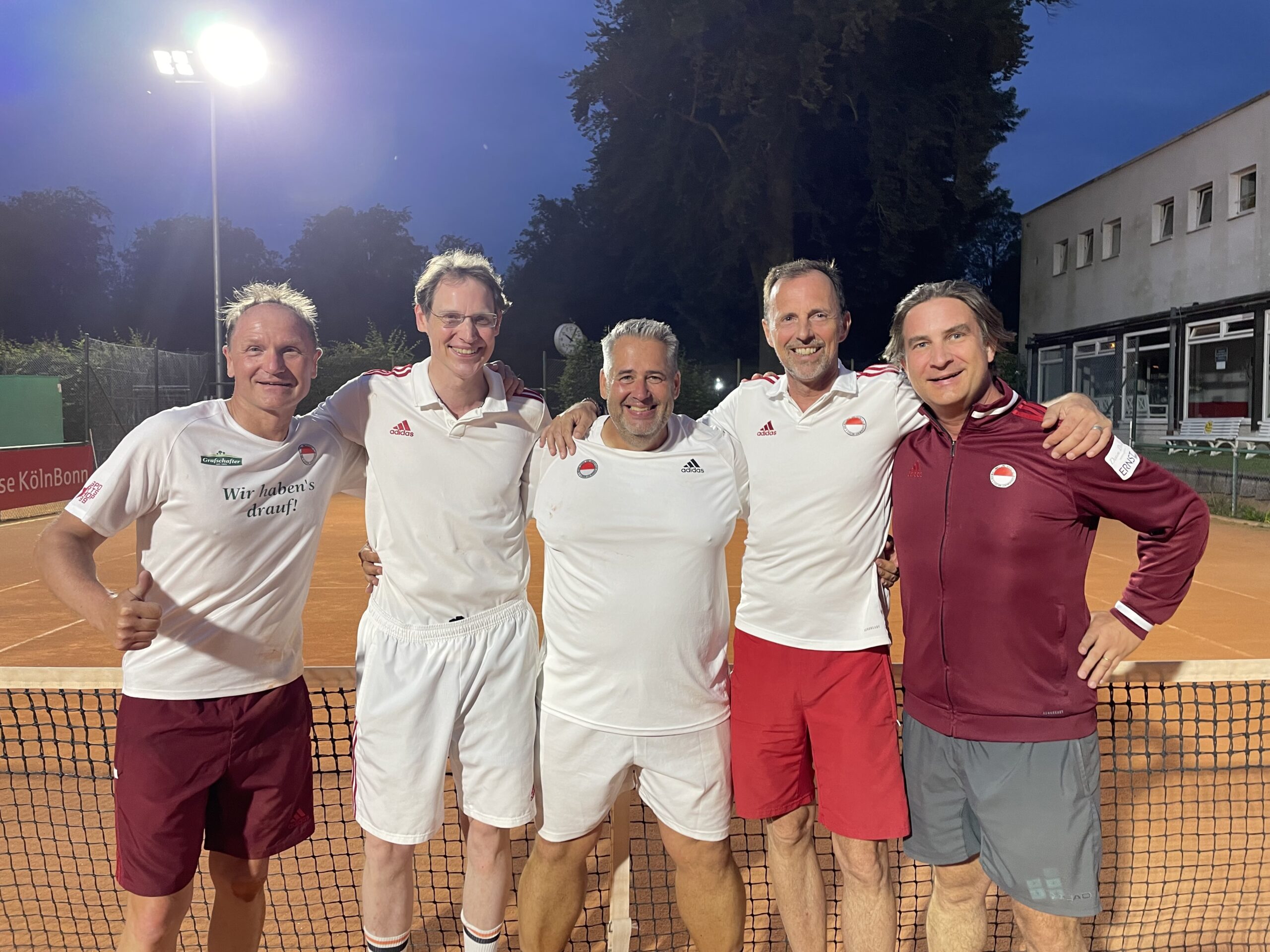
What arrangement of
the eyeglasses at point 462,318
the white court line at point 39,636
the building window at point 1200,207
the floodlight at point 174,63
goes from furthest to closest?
1. the building window at point 1200,207
2. the floodlight at point 174,63
3. the white court line at point 39,636
4. the eyeglasses at point 462,318

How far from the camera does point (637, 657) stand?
2.63 metres

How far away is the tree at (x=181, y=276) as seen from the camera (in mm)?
45500

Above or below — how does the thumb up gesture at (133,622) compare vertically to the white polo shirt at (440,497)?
below

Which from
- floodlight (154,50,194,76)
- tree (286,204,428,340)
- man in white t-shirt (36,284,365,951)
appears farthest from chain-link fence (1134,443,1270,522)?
tree (286,204,428,340)

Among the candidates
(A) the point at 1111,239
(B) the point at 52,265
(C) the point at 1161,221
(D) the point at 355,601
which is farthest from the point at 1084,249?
(B) the point at 52,265

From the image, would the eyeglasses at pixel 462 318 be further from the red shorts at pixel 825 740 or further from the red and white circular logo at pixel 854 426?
the red shorts at pixel 825 740

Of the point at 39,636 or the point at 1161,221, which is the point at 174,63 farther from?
the point at 1161,221

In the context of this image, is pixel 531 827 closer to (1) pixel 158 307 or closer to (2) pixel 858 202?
(2) pixel 858 202

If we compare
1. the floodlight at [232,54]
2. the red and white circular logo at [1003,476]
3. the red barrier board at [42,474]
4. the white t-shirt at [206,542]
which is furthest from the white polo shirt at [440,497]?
the floodlight at [232,54]

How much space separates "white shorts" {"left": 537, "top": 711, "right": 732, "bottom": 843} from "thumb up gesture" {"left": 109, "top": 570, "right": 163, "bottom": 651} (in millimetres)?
1118

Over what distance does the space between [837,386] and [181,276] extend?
51.9 m

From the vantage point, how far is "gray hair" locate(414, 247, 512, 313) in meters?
2.91

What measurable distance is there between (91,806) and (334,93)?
118555mm

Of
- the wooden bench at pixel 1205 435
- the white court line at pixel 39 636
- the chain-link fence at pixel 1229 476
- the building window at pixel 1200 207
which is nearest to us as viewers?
the white court line at pixel 39 636
